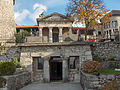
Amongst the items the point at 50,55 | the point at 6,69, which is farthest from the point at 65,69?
the point at 6,69

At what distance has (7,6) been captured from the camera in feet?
54.2

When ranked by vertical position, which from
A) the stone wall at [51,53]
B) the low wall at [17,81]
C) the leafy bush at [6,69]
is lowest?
the low wall at [17,81]

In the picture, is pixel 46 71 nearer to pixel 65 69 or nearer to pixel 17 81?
pixel 65 69

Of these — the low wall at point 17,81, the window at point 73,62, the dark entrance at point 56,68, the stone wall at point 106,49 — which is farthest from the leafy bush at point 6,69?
the stone wall at point 106,49

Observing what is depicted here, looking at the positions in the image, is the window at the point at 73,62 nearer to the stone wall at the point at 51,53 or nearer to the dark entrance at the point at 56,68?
the stone wall at the point at 51,53

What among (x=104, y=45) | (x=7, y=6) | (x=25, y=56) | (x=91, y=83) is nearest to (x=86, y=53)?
(x=104, y=45)

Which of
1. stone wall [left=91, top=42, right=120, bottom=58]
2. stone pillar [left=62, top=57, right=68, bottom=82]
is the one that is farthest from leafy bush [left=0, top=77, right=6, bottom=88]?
stone wall [left=91, top=42, right=120, bottom=58]

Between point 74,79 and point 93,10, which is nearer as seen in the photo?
point 74,79

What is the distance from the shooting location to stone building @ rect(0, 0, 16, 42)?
16.2 m

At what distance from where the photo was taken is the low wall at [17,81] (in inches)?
325

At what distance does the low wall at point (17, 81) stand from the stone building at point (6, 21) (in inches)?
251

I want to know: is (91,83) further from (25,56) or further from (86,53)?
(25,56)

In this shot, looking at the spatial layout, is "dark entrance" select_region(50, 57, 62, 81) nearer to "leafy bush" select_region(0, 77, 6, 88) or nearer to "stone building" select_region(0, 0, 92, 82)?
"stone building" select_region(0, 0, 92, 82)

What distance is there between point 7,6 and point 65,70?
10.6m
